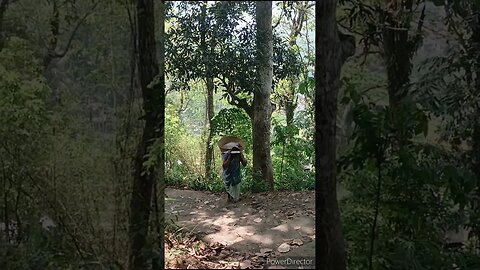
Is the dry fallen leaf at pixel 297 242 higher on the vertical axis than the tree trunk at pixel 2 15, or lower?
lower

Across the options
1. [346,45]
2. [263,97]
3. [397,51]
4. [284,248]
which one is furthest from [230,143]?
[397,51]

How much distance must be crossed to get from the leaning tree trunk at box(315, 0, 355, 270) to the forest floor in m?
0.05

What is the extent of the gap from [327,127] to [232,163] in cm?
36

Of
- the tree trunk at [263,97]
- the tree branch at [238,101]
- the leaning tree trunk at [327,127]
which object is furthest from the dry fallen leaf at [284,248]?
the tree branch at [238,101]

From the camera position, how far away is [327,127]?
1.67 m

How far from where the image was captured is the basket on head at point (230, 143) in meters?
1.78

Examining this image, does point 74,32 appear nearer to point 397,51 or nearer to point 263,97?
point 263,97

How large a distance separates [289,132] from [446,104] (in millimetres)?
543

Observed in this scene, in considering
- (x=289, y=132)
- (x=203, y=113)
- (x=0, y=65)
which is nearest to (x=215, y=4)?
(x=203, y=113)

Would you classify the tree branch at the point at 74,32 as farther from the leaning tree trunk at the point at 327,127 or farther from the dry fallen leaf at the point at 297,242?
the dry fallen leaf at the point at 297,242

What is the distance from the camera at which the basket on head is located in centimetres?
178

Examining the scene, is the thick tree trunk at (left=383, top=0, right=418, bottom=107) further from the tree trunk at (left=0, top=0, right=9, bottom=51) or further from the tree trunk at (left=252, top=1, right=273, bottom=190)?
the tree trunk at (left=0, top=0, right=9, bottom=51)

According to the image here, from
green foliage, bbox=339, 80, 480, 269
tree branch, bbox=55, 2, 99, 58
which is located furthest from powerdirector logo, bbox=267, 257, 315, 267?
tree branch, bbox=55, 2, 99, 58

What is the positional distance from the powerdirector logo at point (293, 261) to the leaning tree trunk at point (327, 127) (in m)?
0.03
